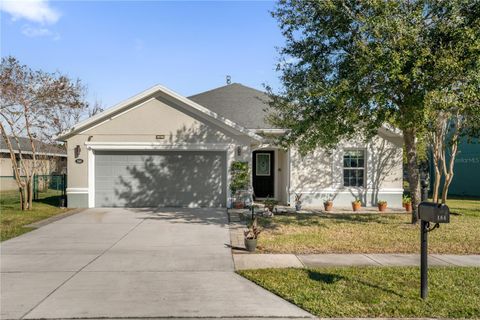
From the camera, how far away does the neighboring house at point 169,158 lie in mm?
14812

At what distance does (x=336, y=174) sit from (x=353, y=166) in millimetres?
903

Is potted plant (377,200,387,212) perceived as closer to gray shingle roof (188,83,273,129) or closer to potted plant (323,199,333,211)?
potted plant (323,199,333,211)

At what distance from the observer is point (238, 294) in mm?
5312

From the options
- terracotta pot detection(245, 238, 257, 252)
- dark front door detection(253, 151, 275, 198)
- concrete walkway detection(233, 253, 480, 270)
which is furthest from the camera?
dark front door detection(253, 151, 275, 198)

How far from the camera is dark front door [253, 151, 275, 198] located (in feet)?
58.2

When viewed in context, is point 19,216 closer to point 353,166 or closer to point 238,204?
point 238,204

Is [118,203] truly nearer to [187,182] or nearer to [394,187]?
[187,182]

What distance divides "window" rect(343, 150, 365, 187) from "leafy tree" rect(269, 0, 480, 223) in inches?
188

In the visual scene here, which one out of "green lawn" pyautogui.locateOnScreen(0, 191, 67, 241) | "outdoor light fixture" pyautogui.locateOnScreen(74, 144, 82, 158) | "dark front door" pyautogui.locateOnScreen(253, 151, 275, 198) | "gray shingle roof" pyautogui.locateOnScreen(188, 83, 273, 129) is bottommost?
"green lawn" pyautogui.locateOnScreen(0, 191, 67, 241)

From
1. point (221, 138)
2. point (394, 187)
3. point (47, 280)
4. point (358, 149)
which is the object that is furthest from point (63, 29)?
point (394, 187)

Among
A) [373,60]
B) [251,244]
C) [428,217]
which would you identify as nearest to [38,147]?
[251,244]

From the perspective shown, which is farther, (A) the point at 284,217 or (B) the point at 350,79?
A: (A) the point at 284,217

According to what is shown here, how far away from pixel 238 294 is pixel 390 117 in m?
6.28

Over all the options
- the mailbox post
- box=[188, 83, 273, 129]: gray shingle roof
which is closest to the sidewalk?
the mailbox post
